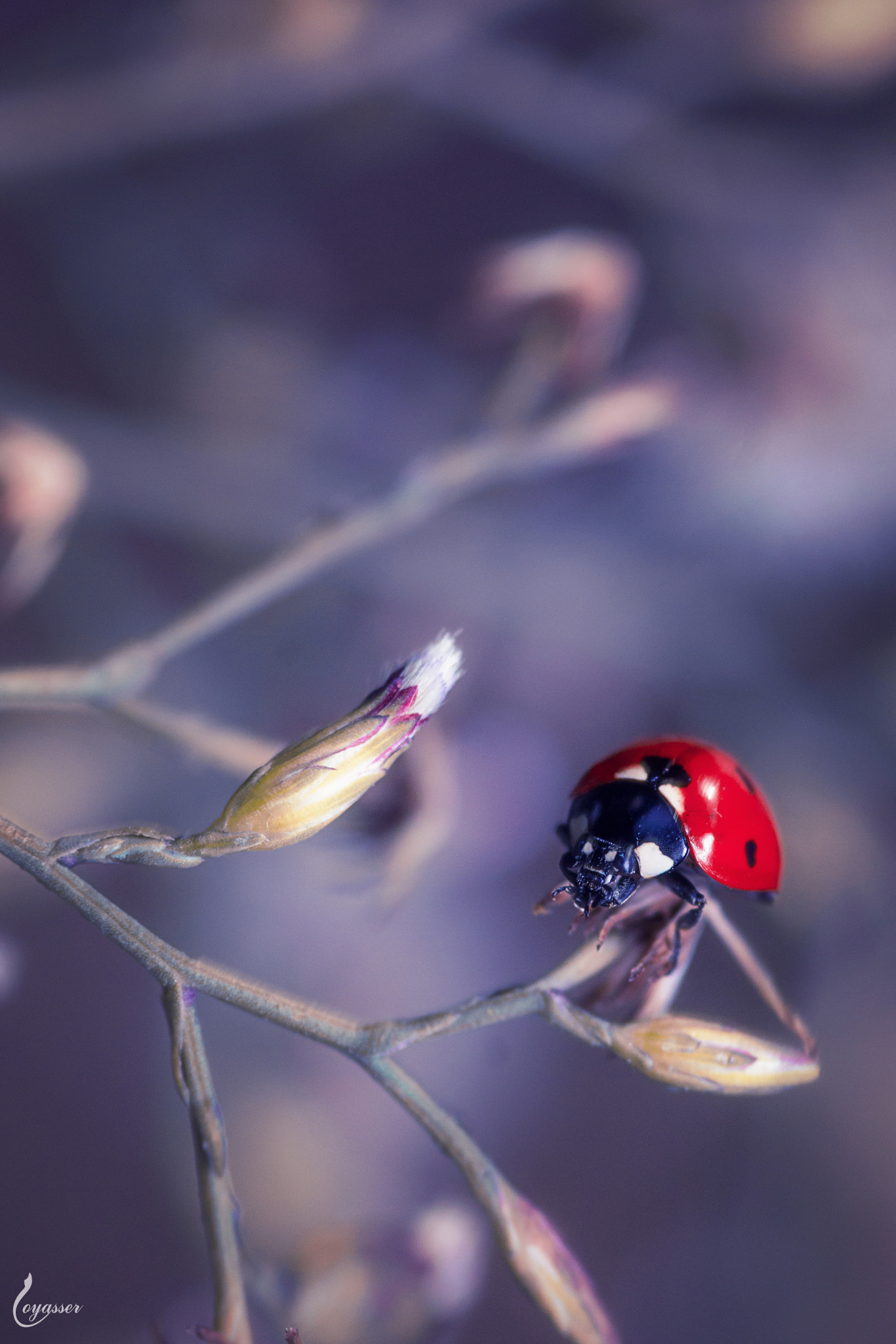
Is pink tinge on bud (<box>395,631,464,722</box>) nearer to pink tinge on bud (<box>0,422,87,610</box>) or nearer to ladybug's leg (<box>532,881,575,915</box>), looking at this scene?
ladybug's leg (<box>532,881,575,915</box>)

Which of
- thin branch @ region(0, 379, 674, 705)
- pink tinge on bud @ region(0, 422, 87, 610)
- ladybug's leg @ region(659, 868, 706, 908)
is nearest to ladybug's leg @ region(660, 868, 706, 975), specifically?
ladybug's leg @ region(659, 868, 706, 908)

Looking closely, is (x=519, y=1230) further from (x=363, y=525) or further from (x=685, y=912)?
(x=363, y=525)

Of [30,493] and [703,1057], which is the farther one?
[30,493]

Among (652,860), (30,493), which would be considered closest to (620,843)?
(652,860)

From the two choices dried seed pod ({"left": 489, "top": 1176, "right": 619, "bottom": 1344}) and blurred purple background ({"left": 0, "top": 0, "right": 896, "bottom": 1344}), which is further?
blurred purple background ({"left": 0, "top": 0, "right": 896, "bottom": 1344})

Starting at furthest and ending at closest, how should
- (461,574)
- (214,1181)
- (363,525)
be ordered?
(461,574) → (363,525) → (214,1181)

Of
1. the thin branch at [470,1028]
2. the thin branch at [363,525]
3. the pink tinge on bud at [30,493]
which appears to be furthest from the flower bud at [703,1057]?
the pink tinge on bud at [30,493]

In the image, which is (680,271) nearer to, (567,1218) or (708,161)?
(708,161)
